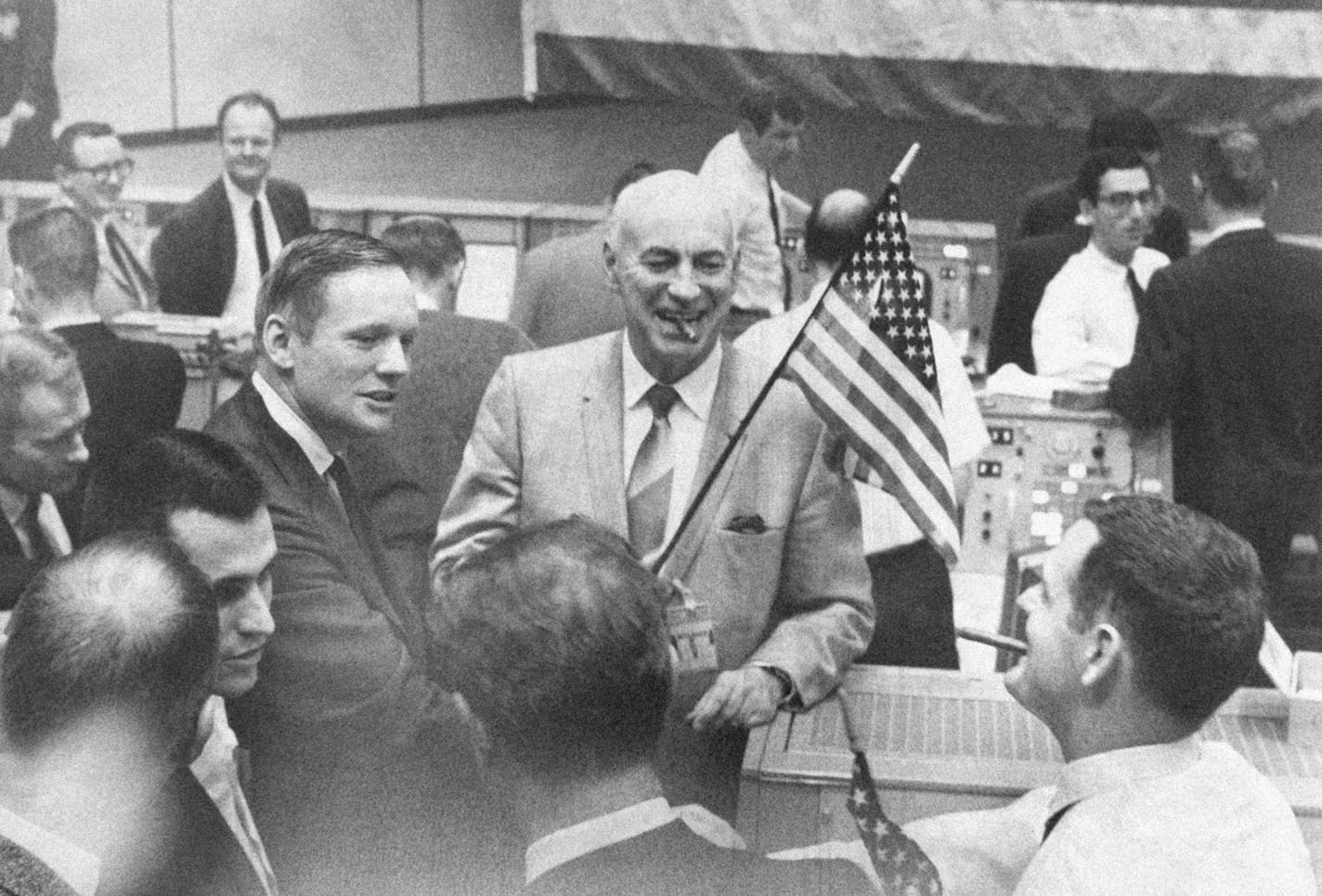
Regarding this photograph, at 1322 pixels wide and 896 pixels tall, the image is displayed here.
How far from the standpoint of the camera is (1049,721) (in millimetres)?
1765

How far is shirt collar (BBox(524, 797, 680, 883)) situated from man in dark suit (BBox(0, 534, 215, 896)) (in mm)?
327

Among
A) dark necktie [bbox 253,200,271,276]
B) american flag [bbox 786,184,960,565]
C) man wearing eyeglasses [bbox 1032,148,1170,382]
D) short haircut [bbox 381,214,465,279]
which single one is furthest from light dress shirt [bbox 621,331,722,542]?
dark necktie [bbox 253,200,271,276]

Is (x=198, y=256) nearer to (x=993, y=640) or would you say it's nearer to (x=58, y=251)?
(x=58, y=251)

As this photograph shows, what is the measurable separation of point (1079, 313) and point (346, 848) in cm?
307

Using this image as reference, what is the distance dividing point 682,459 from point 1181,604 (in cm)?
104

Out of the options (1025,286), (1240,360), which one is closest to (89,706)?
(1240,360)

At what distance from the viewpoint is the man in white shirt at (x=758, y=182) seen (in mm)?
6270

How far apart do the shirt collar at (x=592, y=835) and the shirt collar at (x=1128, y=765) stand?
0.42 m

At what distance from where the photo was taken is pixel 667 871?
1.54 metres

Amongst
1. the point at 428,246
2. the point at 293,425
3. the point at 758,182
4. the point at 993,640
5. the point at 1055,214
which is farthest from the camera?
the point at 758,182

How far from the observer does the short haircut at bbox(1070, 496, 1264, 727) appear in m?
1.66

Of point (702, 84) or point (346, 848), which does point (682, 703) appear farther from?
point (702, 84)

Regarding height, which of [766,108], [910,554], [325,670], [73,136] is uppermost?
[766,108]

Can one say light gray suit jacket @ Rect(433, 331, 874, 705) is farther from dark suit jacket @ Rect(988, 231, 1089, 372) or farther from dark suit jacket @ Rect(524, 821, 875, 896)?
dark suit jacket @ Rect(988, 231, 1089, 372)
